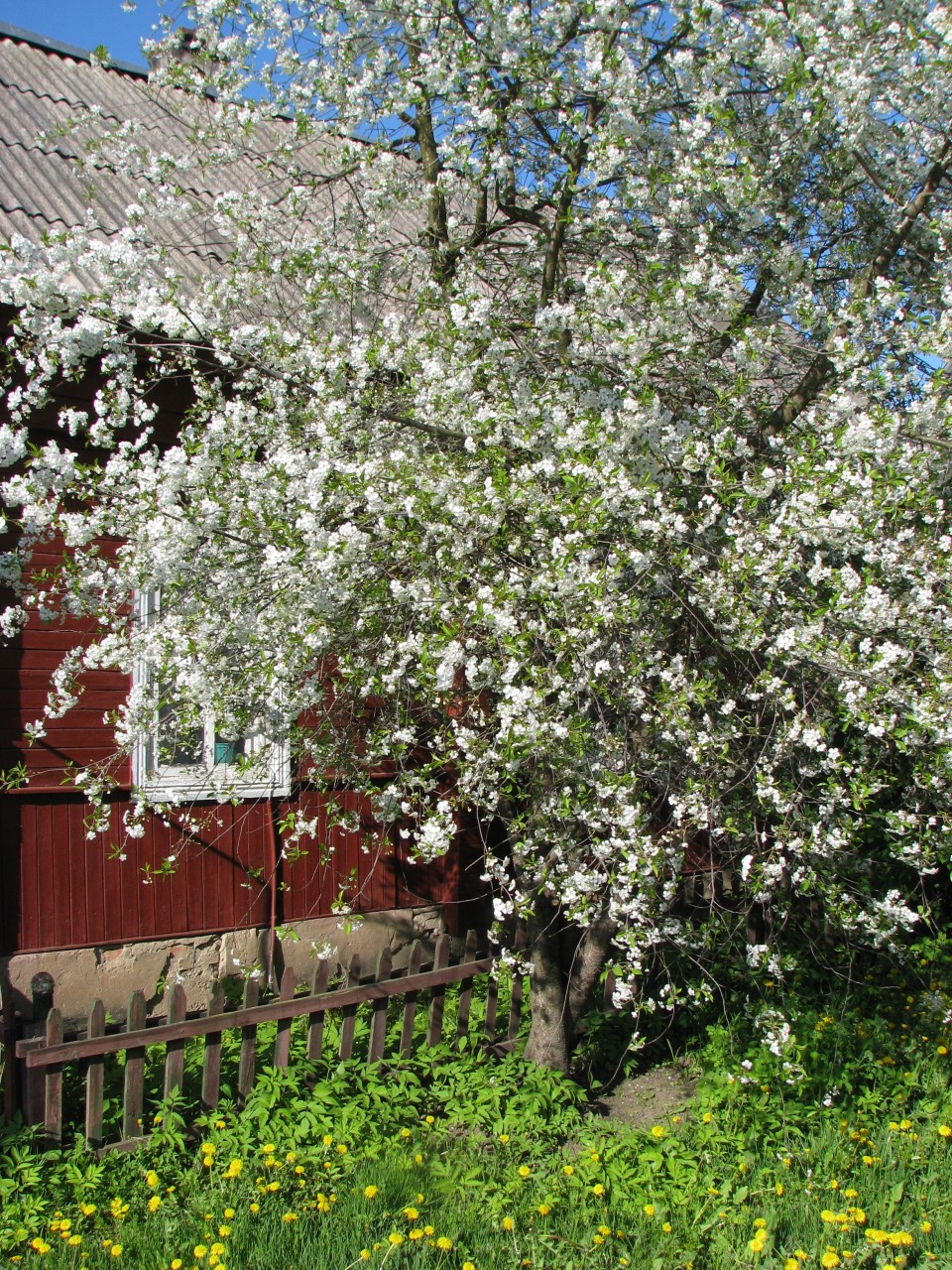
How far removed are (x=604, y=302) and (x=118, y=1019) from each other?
11.8 feet

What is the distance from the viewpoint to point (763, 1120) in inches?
172

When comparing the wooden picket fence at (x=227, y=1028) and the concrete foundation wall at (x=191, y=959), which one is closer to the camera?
the wooden picket fence at (x=227, y=1028)

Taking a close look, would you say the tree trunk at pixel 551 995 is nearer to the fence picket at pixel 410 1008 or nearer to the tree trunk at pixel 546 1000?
the tree trunk at pixel 546 1000

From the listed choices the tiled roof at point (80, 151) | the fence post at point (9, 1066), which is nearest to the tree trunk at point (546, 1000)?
the fence post at point (9, 1066)

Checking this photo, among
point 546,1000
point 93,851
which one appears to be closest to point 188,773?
point 93,851

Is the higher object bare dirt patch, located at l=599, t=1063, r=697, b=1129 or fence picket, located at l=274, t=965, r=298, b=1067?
fence picket, located at l=274, t=965, r=298, b=1067

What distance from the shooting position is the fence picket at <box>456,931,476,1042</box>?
5145mm

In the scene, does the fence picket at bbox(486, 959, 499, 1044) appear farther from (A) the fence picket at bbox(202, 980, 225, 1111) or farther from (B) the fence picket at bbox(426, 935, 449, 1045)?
(A) the fence picket at bbox(202, 980, 225, 1111)

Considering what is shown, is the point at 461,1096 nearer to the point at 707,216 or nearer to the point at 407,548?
the point at 407,548

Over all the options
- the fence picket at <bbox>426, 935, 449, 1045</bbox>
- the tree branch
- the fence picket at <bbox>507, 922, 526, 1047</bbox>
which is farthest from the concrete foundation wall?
the tree branch

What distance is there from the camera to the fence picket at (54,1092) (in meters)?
4.03

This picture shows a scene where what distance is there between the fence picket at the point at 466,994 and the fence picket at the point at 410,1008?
0.79 ft

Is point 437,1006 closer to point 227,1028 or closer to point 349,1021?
point 349,1021

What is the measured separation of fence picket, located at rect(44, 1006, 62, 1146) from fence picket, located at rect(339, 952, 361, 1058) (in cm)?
122
